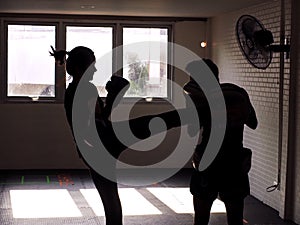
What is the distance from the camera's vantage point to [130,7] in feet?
26.3

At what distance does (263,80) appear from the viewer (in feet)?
24.3

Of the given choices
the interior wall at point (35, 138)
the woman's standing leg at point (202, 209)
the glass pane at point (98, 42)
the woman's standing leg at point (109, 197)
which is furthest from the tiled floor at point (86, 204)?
the woman's standing leg at point (109, 197)

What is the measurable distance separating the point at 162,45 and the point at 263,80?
9.33 feet

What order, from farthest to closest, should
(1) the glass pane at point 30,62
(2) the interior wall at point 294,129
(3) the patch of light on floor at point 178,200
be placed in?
(1) the glass pane at point 30,62 < (3) the patch of light on floor at point 178,200 < (2) the interior wall at point 294,129

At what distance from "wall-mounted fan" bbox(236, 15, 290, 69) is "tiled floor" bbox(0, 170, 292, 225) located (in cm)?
207

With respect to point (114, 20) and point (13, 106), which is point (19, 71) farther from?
point (114, 20)

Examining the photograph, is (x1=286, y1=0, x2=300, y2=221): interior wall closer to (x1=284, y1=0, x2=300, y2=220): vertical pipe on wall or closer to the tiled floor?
(x1=284, y1=0, x2=300, y2=220): vertical pipe on wall

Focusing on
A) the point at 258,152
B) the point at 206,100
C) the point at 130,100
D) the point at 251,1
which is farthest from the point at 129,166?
the point at 206,100

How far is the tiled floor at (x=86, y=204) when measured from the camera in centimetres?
647

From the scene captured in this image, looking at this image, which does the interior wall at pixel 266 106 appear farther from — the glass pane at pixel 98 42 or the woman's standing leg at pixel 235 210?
the woman's standing leg at pixel 235 210

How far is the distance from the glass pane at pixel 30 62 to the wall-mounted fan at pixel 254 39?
5.16 metres

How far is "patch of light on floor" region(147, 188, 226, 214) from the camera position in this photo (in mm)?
7008

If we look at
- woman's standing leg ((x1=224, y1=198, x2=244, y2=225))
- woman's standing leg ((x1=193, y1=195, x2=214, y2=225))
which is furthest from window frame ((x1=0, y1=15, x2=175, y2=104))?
woman's standing leg ((x1=224, y1=198, x2=244, y2=225))

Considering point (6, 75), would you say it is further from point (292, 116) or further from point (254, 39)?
point (254, 39)
